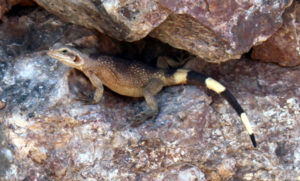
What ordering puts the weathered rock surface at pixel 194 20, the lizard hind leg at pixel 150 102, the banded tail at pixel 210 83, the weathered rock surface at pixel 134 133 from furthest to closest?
1. the lizard hind leg at pixel 150 102
2. the banded tail at pixel 210 83
3. the weathered rock surface at pixel 134 133
4. the weathered rock surface at pixel 194 20

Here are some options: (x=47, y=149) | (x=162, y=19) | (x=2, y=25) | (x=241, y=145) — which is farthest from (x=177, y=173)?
(x=2, y=25)

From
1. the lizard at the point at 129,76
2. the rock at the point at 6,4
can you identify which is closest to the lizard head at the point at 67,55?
the lizard at the point at 129,76

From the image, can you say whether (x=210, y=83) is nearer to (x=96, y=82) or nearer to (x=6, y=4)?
(x=96, y=82)

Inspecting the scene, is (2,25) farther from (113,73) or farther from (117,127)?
(117,127)

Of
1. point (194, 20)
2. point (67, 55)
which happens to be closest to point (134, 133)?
point (67, 55)

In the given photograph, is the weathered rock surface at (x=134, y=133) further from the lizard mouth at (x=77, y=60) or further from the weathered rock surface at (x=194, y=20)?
the weathered rock surface at (x=194, y=20)
